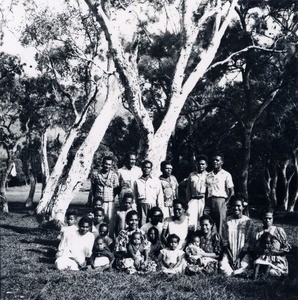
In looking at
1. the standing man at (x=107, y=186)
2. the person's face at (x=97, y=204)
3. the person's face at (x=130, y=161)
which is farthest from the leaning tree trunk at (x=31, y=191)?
the person's face at (x=97, y=204)

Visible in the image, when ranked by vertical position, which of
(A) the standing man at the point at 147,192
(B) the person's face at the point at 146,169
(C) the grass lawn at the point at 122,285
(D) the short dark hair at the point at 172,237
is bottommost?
(C) the grass lawn at the point at 122,285

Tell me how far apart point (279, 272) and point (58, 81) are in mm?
15271

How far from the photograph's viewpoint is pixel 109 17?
33.0 feet

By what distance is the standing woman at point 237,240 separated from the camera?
279 inches

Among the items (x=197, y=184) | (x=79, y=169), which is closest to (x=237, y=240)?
(x=197, y=184)

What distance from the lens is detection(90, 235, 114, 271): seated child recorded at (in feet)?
23.3

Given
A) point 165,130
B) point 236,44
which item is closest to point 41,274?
point 165,130

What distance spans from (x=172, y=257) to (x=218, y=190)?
5.14ft

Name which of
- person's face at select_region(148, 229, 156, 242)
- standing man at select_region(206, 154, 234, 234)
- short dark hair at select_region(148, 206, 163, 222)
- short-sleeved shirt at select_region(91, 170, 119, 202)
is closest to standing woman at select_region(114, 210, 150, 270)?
person's face at select_region(148, 229, 156, 242)

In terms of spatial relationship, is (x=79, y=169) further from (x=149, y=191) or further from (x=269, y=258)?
(x=269, y=258)

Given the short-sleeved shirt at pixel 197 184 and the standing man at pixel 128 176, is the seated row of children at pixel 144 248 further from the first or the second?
the standing man at pixel 128 176

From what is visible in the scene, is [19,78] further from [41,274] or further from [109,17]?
[41,274]

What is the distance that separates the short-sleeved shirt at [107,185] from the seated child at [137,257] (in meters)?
1.36

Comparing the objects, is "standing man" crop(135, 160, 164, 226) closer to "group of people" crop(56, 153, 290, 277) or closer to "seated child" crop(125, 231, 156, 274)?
"group of people" crop(56, 153, 290, 277)
